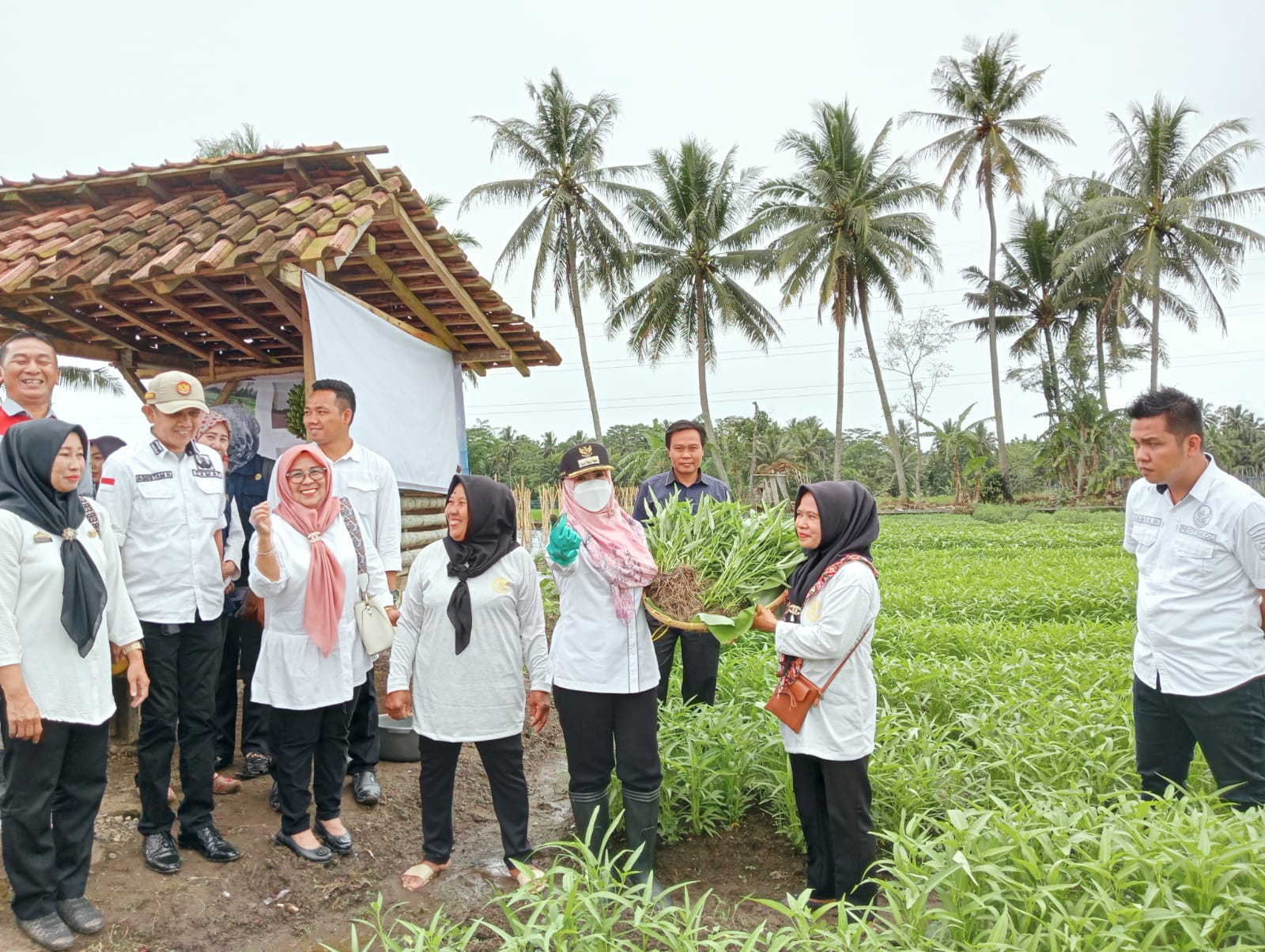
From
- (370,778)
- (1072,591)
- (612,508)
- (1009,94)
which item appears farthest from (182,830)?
(1009,94)

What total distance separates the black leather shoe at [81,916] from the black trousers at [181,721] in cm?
42

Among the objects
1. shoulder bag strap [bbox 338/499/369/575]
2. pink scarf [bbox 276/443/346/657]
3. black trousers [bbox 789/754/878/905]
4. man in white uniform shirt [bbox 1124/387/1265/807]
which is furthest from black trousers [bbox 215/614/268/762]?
man in white uniform shirt [bbox 1124/387/1265/807]

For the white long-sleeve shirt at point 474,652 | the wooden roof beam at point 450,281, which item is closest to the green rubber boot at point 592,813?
the white long-sleeve shirt at point 474,652

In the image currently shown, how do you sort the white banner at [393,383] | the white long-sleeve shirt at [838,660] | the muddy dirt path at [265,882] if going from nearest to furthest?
1. the muddy dirt path at [265,882]
2. the white long-sleeve shirt at [838,660]
3. the white banner at [393,383]

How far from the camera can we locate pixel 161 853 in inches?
126

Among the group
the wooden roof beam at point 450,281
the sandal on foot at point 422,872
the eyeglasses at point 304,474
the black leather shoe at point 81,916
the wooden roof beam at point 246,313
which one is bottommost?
the sandal on foot at point 422,872

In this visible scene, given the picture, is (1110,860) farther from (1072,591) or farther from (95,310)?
(1072,591)

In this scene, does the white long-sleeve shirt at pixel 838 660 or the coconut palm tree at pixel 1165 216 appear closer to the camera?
the white long-sleeve shirt at pixel 838 660

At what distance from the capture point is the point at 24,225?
17.3 ft

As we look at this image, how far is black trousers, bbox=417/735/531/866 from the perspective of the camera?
11.1ft

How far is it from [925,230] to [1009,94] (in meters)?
5.11

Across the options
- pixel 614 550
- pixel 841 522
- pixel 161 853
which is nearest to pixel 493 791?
pixel 614 550

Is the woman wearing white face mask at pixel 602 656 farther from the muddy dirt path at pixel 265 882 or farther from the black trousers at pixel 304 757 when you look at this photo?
the black trousers at pixel 304 757

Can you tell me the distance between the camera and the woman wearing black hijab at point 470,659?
3316mm
